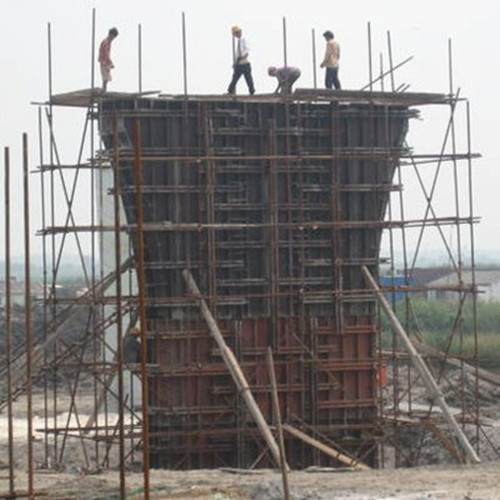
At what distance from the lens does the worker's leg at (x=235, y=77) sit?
28719 mm

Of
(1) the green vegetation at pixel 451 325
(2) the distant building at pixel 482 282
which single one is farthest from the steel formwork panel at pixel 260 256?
(2) the distant building at pixel 482 282

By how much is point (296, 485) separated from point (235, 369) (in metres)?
4.03

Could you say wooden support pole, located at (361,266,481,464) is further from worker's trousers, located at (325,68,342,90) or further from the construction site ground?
worker's trousers, located at (325,68,342,90)

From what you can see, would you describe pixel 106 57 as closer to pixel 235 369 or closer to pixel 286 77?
pixel 286 77

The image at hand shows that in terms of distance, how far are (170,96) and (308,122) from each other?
265 cm

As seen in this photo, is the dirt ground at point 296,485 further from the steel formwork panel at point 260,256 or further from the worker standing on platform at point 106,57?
the worker standing on platform at point 106,57

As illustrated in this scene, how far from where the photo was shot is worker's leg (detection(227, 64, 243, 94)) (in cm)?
2872

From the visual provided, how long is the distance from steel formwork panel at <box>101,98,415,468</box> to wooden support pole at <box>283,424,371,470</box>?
59cm

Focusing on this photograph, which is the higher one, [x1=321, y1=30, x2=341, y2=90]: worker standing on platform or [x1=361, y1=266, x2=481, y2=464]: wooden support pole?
[x1=321, y1=30, x2=341, y2=90]: worker standing on platform

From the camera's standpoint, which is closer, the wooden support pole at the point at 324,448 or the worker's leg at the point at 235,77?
the wooden support pole at the point at 324,448

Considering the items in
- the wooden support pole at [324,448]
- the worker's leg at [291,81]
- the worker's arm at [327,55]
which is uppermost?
the worker's arm at [327,55]

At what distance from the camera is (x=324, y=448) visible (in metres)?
26.9

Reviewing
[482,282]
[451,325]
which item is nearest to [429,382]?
[451,325]

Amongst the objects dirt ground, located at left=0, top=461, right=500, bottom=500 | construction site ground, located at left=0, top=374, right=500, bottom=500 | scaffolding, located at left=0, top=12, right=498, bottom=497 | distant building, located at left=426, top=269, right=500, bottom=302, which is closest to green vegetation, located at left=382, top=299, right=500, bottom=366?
distant building, located at left=426, top=269, right=500, bottom=302
